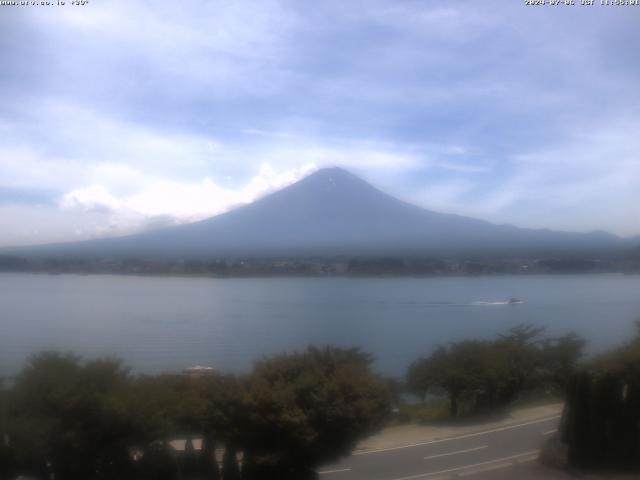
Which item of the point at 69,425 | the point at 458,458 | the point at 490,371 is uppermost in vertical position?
the point at 69,425

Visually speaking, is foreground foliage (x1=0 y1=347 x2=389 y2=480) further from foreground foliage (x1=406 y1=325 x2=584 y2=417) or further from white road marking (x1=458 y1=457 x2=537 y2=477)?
foreground foliage (x1=406 y1=325 x2=584 y2=417)

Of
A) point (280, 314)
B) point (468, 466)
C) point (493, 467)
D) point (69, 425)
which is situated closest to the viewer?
point (69, 425)

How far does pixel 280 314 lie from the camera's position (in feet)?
86.5

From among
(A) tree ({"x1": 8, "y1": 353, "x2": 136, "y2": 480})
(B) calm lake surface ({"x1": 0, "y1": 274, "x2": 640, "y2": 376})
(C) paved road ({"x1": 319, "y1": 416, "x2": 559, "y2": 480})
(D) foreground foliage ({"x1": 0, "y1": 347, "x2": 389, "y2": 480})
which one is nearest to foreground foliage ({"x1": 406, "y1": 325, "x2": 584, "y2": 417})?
(B) calm lake surface ({"x1": 0, "y1": 274, "x2": 640, "y2": 376})

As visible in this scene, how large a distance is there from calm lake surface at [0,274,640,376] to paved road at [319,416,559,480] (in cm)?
286

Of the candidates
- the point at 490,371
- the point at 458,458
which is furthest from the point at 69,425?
the point at 490,371

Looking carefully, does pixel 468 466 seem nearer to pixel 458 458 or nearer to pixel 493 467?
pixel 493 467

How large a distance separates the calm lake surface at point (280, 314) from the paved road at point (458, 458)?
286cm

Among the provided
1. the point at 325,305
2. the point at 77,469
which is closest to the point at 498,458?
the point at 77,469

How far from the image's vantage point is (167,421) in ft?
25.6

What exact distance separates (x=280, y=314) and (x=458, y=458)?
1756cm

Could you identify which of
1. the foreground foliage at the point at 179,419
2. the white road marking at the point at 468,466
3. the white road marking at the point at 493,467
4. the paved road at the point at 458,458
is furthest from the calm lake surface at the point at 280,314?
the white road marking at the point at 493,467

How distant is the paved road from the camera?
846 centimetres

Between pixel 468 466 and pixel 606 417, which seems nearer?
pixel 468 466
